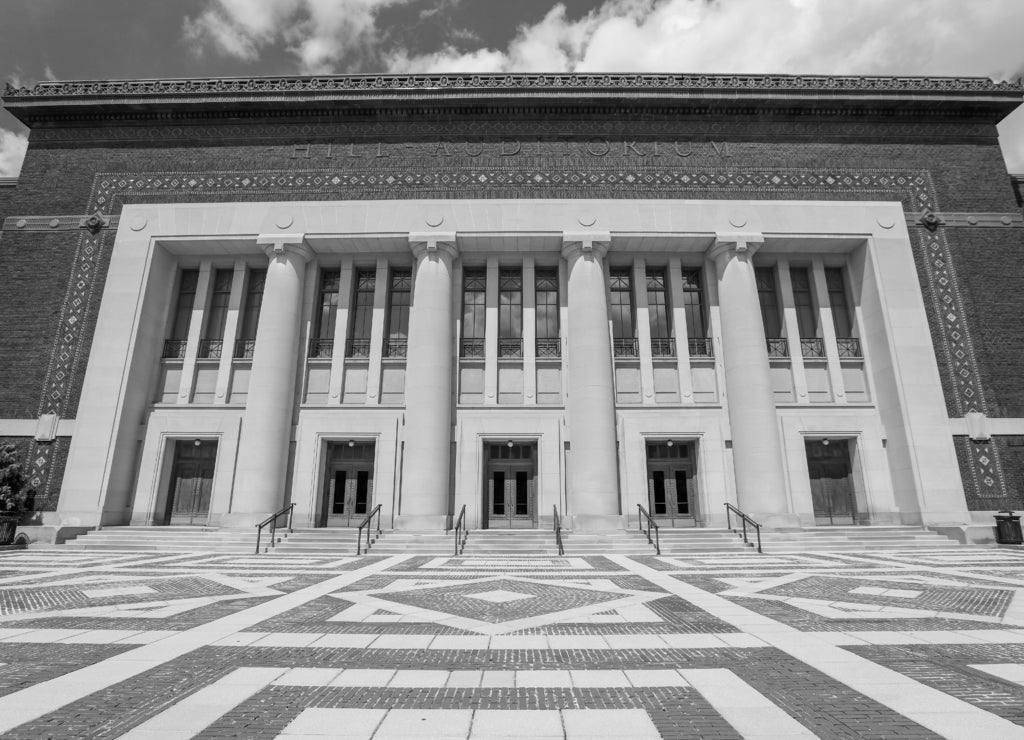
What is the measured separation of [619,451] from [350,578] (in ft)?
34.9

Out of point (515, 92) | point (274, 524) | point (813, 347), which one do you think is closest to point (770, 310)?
point (813, 347)

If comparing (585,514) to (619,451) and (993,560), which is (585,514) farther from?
(993,560)

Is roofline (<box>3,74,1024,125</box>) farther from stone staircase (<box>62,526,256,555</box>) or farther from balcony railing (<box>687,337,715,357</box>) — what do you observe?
stone staircase (<box>62,526,256,555</box>)

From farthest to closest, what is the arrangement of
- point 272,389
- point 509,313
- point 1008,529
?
point 509,313 < point 272,389 < point 1008,529

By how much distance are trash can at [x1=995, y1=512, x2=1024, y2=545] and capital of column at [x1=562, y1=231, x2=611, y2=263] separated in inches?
545

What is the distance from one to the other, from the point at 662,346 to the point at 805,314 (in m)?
5.48

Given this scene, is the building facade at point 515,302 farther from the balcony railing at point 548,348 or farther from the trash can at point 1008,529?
the trash can at point 1008,529

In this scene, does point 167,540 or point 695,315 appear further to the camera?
point 695,315

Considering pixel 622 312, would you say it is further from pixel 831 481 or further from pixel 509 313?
pixel 831 481

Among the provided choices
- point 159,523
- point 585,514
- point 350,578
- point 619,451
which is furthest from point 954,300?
point 159,523

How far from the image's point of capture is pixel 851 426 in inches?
717

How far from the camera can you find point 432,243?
723 inches

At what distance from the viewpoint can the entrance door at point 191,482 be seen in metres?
18.2

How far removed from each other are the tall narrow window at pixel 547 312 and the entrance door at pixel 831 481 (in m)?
9.19
